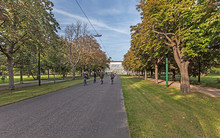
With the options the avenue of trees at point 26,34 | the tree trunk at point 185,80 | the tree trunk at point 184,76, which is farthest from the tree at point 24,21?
the tree trunk at point 185,80

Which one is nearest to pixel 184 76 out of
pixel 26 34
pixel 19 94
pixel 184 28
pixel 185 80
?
pixel 185 80

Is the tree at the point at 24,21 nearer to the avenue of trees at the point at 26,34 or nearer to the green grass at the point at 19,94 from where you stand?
the avenue of trees at the point at 26,34

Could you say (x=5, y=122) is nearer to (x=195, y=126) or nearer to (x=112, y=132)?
(x=112, y=132)

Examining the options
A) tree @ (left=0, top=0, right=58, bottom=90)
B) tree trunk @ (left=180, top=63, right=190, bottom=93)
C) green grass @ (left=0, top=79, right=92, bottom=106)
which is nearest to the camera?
green grass @ (left=0, top=79, right=92, bottom=106)

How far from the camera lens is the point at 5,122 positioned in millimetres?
3688

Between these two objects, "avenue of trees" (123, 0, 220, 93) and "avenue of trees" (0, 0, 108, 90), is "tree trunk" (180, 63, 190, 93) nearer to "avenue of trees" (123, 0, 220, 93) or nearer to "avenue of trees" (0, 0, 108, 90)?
"avenue of trees" (123, 0, 220, 93)

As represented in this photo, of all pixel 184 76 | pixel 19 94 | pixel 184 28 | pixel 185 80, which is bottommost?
pixel 19 94

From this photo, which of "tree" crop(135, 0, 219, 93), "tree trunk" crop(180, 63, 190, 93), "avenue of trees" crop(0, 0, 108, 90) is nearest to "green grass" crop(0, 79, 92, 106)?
"avenue of trees" crop(0, 0, 108, 90)

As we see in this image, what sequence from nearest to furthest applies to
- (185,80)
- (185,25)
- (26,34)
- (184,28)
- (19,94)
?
1. (184,28)
2. (185,25)
3. (185,80)
4. (19,94)
5. (26,34)

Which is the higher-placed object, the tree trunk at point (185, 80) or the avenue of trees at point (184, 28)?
the avenue of trees at point (184, 28)

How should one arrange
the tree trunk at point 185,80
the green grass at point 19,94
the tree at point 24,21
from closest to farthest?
the green grass at point 19,94
the tree at point 24,21
the tree trunk at point 185,80

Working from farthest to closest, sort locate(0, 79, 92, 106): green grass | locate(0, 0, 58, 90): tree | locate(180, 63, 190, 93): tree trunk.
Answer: locate(180, 63, 190, 93): tree trunk < locate(0, 0, 58, 90): tree < locate(0, 79, 92, 106): green grass

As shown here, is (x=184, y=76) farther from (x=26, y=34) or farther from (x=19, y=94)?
(x=26, y=34)

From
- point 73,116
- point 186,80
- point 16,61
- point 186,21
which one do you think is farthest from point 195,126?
point 16,61
